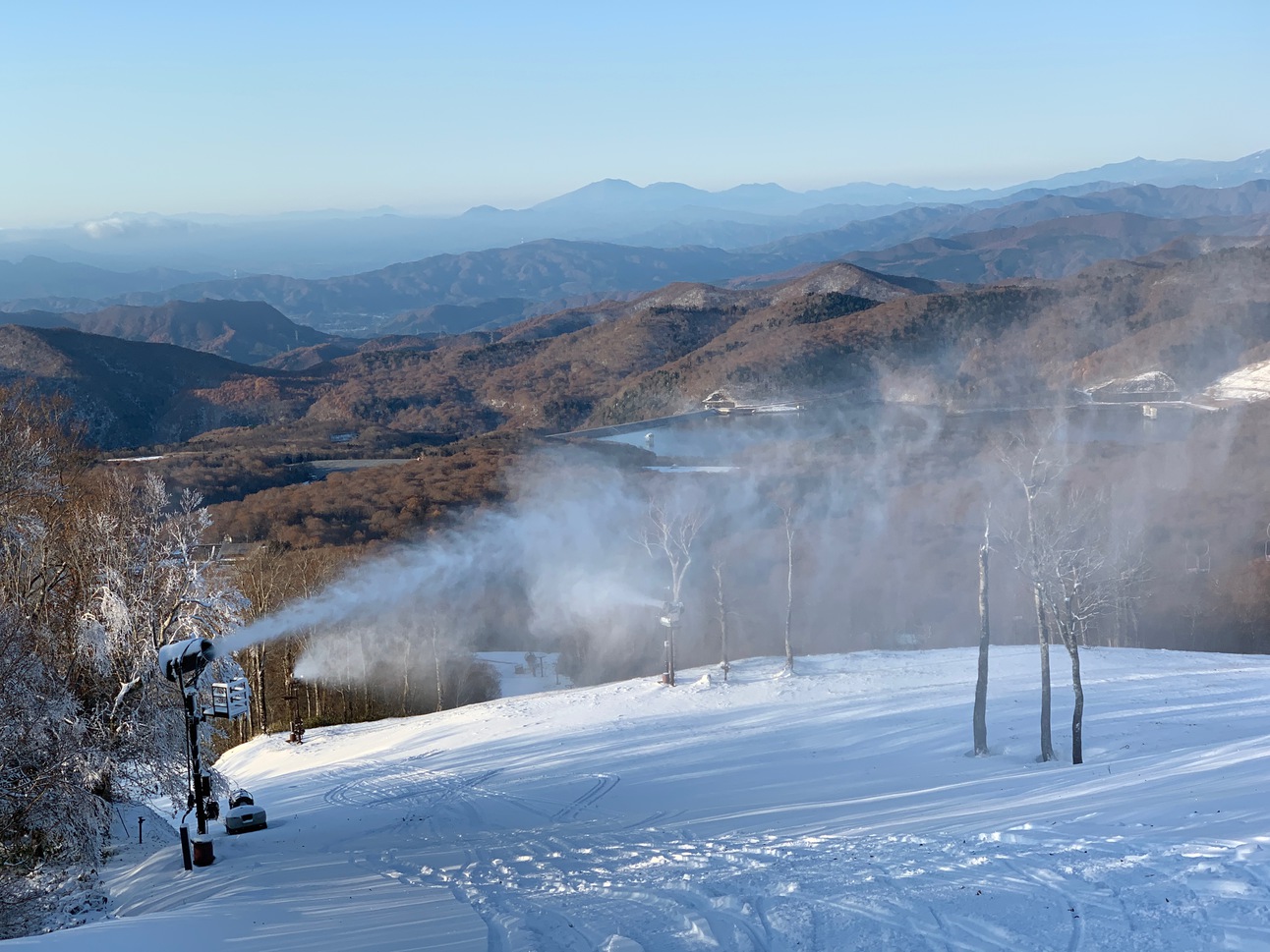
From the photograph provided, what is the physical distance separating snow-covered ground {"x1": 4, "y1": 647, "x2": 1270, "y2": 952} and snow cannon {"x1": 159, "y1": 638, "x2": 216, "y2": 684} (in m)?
2.72

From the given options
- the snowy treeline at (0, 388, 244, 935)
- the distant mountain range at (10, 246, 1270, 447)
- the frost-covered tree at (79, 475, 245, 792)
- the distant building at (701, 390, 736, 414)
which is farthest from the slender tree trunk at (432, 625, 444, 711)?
the distant mountain range at (10, 246, 1270, 447)

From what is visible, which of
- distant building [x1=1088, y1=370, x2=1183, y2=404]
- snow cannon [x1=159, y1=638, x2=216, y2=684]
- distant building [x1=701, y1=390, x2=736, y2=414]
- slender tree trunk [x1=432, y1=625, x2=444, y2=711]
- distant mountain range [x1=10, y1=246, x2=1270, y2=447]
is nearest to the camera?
snow cannon [x1=159, y1=638, x2=216, y2=684]

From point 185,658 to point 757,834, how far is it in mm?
8363

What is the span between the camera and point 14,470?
63.4 feet

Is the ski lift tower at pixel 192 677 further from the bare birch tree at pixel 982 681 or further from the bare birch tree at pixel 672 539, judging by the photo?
the bare birch tree at pixel 672 539

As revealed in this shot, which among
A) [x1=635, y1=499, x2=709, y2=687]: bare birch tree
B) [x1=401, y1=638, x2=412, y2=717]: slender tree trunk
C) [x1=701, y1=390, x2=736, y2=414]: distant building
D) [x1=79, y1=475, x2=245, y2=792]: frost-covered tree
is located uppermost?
[x1=79, y1=475, x2=245, y2=792]: frost-covered tree

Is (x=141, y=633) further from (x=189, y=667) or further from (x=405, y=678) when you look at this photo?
(x=405, y=678)

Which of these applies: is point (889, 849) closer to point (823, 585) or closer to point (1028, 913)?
point (1028, 913)

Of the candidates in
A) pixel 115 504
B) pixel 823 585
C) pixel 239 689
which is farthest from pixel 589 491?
pixel 239 689

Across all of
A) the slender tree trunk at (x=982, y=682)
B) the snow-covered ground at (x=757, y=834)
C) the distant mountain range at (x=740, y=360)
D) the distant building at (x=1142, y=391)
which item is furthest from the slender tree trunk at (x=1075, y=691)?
the distant building at (x=1142, y=391)

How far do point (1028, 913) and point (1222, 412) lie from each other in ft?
214

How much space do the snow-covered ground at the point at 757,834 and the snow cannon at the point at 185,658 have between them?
2723mm

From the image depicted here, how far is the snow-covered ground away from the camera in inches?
425

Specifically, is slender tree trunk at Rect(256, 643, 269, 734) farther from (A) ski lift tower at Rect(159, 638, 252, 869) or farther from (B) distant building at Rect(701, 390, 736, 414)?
(B) distant building at Rect(701, 390, 736, 414)
